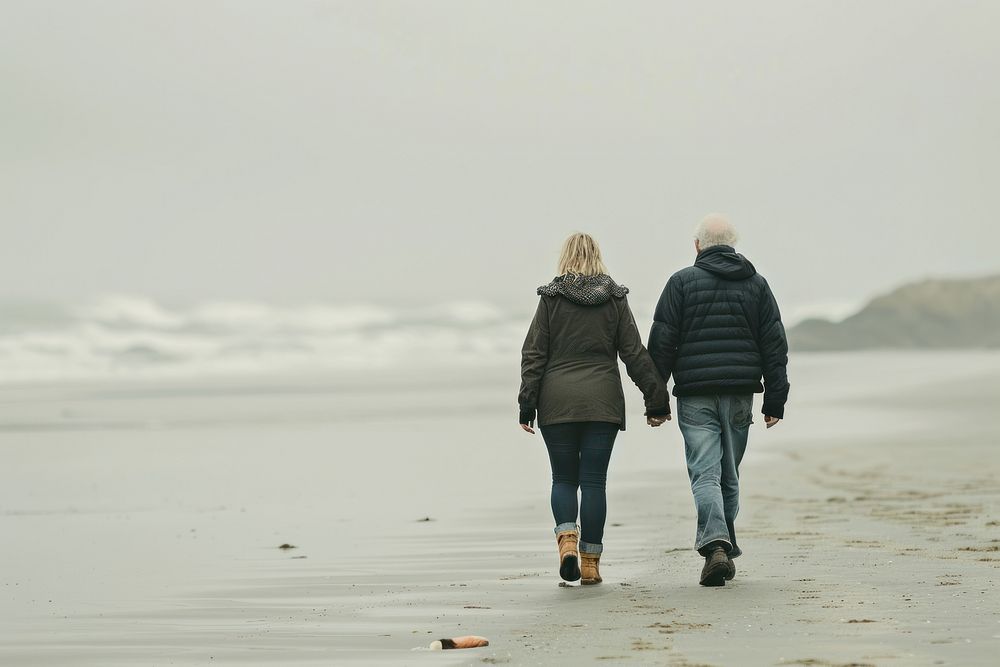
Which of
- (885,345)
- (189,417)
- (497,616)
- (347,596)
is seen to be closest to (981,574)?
(497,616)

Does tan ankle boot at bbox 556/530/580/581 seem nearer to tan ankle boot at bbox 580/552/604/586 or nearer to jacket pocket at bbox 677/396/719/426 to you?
tan ankle boot at bbox 580/552/604/586

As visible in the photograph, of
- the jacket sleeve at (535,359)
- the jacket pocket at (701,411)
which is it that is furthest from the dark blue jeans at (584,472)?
the jacket pocket at (701,411)

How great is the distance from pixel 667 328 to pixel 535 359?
27.3 inches

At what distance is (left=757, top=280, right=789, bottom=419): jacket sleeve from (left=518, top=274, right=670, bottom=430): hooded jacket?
54 cm

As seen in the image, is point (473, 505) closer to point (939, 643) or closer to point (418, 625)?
point (418, 625)

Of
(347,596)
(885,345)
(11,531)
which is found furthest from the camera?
(885,345)

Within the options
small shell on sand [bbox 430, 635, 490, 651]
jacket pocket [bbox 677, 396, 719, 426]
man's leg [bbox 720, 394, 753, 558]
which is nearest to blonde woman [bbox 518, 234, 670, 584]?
jacket pocket [bbox 677, 396, 719, 426]

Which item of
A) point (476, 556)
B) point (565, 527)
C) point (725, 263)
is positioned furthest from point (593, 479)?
point (476, 556)

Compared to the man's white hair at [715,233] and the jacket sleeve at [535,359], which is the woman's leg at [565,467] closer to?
the jacket sleeve at [535,359]

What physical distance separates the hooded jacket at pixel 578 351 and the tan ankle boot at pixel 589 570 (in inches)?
27.6

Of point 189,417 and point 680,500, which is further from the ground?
point 189,417

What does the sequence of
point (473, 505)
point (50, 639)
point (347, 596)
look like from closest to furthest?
point (50, 639), point (347, 596), point (473, 505)

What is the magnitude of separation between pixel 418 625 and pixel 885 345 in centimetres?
12179

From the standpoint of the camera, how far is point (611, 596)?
6.87 m
